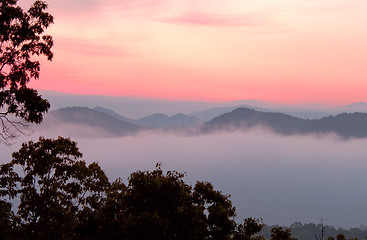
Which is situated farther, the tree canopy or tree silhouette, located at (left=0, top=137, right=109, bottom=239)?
tree silhouette, located at (left=0, top=137, right=109, bottom=239)

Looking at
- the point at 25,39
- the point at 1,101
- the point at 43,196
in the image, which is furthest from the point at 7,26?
the point at 43,196

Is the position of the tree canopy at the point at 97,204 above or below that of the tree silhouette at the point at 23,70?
below

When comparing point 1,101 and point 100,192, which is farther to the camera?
point 100,192

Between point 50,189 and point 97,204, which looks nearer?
point 50,189

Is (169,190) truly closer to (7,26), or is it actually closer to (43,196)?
(43,196)

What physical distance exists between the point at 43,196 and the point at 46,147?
2926 millimetres

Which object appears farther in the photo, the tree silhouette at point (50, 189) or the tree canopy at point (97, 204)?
the tree silhouette at point (50, 189)

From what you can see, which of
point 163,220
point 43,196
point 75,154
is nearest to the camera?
point 163,220

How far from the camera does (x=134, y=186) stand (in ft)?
61.3

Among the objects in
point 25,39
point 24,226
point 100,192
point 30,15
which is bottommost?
point 24,226

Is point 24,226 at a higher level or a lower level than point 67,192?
lower

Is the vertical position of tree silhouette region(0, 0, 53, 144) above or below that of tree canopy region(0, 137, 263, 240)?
above

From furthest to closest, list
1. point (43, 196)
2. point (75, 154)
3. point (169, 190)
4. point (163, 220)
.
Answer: point (75, 154) < point (43, 196) < point (169, 190) < point (163, 220)

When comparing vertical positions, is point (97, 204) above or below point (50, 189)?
below
